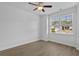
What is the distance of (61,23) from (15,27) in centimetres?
291

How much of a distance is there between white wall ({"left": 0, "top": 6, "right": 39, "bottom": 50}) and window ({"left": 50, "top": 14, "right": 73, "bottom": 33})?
133 centimetres

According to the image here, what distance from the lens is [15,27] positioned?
4914mm

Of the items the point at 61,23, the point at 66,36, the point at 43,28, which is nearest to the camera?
the point at 66,36

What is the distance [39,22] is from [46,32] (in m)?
1.01

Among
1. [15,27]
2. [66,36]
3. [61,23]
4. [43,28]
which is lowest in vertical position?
[66,36]

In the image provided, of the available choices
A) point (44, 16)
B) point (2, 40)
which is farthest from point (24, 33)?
point (44, 16)

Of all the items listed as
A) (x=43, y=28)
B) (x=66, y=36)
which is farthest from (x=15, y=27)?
(x=66, y=36)

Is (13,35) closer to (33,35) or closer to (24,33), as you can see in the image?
(24,33)

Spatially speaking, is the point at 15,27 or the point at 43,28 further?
the point at 43,28

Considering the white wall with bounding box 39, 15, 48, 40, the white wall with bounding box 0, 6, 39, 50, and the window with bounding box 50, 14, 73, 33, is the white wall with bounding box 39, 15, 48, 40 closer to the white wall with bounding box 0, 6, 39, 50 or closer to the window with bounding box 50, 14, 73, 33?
the window with bounding box 50, 14, 73, 33

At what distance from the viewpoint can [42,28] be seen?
22.3 feet

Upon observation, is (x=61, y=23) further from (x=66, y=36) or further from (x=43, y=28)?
(x=43, y=28)

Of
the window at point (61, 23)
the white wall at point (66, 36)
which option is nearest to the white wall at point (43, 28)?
the white wall at point (66, 36)

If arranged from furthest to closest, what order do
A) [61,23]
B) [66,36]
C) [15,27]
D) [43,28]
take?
[43,28] → [61,23] → [66,36] → [15,27]
